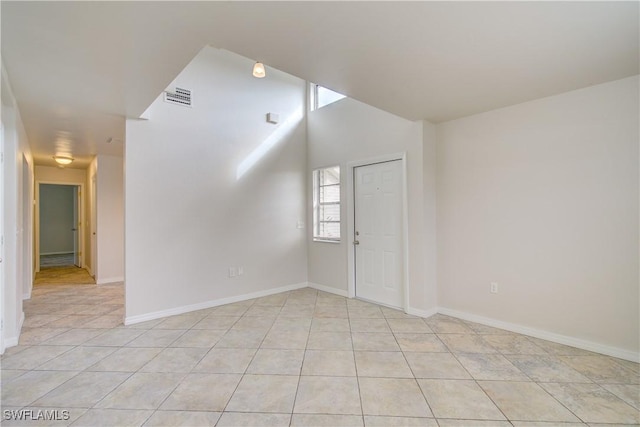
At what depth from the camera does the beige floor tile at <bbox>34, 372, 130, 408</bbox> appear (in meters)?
2.04

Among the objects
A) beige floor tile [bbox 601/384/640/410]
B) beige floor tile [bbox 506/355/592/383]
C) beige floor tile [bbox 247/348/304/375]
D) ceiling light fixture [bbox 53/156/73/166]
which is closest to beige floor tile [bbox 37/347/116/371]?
beige floor tile [bbox 247/348/304/375]

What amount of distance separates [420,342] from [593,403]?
1.27m

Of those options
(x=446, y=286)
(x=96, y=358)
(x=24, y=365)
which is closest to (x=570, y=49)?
(x=446, y=286)

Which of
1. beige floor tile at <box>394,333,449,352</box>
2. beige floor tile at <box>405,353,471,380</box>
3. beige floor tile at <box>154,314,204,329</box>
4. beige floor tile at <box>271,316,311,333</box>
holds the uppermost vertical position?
beige floor tile at <box>154,314,204,329</box>

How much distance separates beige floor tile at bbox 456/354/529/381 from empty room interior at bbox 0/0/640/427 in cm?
3

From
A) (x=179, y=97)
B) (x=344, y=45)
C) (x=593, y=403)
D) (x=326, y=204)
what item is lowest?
(x=593, y=403)

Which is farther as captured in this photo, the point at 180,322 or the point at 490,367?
Result: the point at 180,322

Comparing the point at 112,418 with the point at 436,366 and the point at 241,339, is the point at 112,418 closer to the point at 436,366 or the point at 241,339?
the point at 241,339

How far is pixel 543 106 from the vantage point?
119 inches

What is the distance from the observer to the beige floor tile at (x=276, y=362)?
245 centimetres

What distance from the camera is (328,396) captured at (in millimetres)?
2104

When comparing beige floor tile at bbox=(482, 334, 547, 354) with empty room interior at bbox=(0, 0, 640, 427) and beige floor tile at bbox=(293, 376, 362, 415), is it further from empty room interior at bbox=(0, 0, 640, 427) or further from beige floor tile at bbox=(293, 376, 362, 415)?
beige floor tile at bbox=(293, 376, 362, 415)

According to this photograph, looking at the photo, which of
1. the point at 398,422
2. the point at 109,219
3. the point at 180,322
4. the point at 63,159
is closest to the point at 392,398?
the point at 398,422

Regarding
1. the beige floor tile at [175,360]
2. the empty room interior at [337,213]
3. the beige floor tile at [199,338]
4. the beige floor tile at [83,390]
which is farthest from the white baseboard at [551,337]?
the beige floor tile at [83,390]
